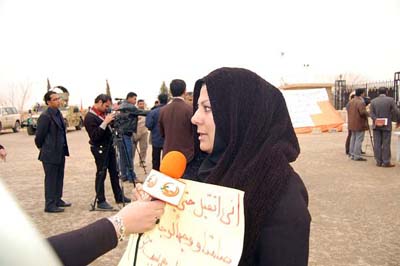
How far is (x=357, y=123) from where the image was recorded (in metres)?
9.95

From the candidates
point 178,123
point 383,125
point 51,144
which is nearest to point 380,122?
point 383,125

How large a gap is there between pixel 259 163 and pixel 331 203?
17.3 feet

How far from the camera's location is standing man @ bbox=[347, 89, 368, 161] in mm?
9914

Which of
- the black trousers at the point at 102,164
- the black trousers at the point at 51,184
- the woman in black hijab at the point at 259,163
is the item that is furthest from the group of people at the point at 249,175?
the black trousers at the point at 51,184

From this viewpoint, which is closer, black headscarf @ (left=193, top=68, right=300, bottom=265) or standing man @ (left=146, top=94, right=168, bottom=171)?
black headscarf @ (left=193, top=68, right=300, bottom=265)

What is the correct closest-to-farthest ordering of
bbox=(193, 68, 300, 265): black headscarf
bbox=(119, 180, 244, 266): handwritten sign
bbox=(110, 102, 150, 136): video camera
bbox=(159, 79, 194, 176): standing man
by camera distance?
bbox=(119, 180, 244, 266): handwritten sign, bbox=(193, 68, 300, 265): black headscarf, bbox=(110, 102, 150, 136): video camera, bbox=(159, 79, 194, 176): standing man

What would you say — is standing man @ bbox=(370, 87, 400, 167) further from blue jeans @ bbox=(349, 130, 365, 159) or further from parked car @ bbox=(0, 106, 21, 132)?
parked car @ bbox=(0, 106, 21, 132)

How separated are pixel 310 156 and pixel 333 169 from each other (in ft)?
6.54

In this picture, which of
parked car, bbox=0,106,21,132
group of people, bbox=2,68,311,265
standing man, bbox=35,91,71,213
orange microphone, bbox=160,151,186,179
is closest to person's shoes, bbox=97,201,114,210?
standing man, bbox=35,91,71,213

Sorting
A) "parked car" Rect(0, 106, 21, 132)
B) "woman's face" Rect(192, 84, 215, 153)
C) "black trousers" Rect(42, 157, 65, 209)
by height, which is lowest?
"parked car" Rect(0, 106, 21, 132)

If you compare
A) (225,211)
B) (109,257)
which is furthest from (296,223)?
(109,257)

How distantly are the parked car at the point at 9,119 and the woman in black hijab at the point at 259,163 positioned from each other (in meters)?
25.5

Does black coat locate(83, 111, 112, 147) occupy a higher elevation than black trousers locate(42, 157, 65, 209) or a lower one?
higher

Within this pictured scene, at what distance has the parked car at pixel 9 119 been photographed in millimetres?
24484
